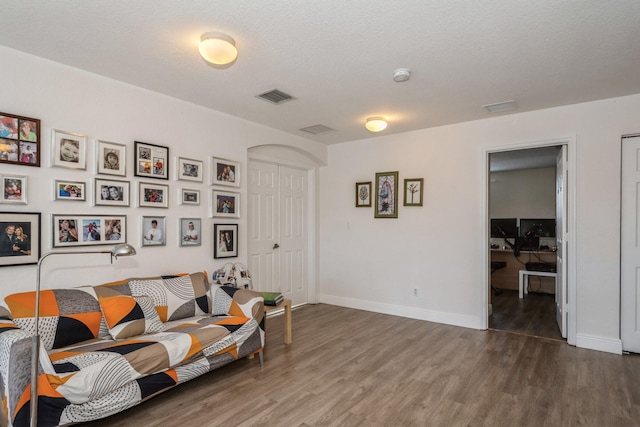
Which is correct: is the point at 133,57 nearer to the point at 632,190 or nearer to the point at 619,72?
the point at 619,72

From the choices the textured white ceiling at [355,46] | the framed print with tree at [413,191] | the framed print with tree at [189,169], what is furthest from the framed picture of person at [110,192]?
the framed print with tree at [413,191]

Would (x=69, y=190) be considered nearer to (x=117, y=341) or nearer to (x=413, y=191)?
(x=117, y=341)

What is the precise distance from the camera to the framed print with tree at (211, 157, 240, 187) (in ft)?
12.7

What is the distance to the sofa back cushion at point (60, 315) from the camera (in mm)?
2307

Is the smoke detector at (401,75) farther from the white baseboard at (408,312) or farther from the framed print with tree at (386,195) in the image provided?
the white baseboard at (408,312)

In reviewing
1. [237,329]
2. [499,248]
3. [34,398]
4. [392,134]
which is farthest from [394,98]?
[499,248]

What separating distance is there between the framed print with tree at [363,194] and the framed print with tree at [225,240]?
1963mm

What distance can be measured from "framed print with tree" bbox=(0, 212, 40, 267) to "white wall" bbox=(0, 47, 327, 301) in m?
0.05

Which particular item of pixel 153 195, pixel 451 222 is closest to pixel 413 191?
pixel 451 222

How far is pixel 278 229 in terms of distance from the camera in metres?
5.03

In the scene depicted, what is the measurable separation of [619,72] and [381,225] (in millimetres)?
2992

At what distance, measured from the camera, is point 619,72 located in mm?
2875

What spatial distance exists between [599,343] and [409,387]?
2.23 meters

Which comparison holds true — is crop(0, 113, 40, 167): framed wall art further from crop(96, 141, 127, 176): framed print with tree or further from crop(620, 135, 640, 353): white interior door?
crop(620, 135, 640, 353): white interior door
